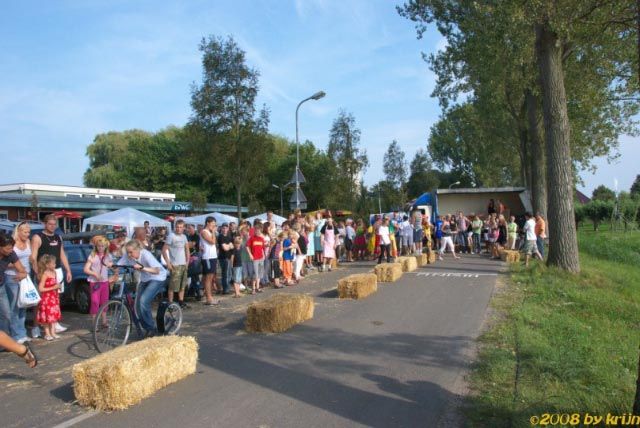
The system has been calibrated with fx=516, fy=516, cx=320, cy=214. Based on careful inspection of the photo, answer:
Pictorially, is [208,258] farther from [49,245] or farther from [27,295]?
[27,295]

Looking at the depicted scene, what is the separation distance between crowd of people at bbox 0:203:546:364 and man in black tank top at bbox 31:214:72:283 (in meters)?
0.02

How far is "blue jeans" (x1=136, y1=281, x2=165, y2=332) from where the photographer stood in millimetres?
7727

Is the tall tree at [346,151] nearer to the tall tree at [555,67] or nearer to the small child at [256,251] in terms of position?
the tall tree at [555,67]

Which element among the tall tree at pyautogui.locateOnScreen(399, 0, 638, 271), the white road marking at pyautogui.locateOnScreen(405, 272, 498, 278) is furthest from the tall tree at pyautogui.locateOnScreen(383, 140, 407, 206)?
the white road marking at pyautogui.locateOnScreen(405, 272, 498, 278)

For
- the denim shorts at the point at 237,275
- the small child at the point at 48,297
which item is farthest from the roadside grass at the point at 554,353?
the small child at the point at 48,297

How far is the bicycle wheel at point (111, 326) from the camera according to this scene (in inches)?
289

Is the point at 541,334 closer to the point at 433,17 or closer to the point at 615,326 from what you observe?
the point at 615,326

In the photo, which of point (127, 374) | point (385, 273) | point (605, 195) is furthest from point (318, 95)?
point (605, 195)

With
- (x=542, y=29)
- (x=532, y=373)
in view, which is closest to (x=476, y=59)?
(x=542, y=29)

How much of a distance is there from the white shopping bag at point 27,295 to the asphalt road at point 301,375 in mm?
741

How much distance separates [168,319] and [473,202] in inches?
813

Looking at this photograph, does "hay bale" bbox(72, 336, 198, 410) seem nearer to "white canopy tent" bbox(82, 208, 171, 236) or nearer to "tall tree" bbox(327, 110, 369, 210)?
"white canopy tent" bbox(82, 208, 171, 236)

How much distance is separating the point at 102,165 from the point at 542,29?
60.9 metres

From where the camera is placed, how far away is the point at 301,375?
6234 mm
